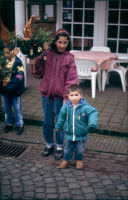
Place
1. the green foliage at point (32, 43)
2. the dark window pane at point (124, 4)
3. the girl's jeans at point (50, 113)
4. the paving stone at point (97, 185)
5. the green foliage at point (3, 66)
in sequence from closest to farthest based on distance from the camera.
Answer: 1. the paving stone at point (97, 185)
2. the green foliage at point (32, 43)
3. the girl's jeans at point (50, 113)
4. the green foliage at point (3, 66)
5. the dark window pane at point (124, 4)

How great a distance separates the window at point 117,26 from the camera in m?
8.00

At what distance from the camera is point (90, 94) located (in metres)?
6.76

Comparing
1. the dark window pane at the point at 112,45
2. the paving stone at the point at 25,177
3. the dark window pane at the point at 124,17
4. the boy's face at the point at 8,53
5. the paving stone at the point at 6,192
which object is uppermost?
the dark window pane at the point at 124,17

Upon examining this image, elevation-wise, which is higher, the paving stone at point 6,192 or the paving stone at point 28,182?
the paving stone at point 28,182

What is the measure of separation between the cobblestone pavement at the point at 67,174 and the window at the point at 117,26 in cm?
443

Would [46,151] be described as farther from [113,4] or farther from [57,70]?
[113,4]

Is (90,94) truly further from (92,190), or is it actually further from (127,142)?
(92,190)

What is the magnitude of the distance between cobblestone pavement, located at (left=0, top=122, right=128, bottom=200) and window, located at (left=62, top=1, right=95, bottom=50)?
187 inches

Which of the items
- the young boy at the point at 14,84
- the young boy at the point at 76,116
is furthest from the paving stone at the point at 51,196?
the young boy at the point at 14,84

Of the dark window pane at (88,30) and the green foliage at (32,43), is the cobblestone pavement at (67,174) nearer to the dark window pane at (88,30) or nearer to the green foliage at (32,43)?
the green foliage at (32,43)

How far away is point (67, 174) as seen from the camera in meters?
3.60

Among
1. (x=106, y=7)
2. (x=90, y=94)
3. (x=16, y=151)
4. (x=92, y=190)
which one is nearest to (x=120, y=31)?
(x=106, y=7)

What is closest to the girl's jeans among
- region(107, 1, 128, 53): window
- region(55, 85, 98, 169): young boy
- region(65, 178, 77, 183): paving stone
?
region(55, 85, 98, 169): young boy

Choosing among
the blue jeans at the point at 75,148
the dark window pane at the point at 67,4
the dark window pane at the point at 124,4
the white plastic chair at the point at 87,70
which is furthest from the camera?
the dark window pane at the point at 67,4
